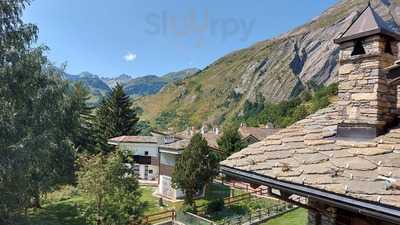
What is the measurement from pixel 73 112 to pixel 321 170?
2332 centimetres

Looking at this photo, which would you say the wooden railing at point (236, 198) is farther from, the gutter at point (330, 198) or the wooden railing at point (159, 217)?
the gutter at point (330, 198)

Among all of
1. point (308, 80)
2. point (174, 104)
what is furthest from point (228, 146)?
point (174, 104)

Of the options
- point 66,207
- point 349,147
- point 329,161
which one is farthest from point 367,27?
point 66,207

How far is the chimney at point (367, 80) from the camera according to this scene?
532 cm

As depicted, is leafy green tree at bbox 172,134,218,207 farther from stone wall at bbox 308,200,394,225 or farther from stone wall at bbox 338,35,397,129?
stone wall at bbox 338,35,397,129

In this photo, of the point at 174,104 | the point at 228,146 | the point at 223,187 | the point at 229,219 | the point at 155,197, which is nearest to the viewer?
the point at 229,219

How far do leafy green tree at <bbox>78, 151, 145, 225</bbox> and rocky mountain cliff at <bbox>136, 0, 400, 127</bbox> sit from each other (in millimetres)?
94973

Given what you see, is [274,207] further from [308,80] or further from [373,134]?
[308,80]

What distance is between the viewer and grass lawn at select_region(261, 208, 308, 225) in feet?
64.4

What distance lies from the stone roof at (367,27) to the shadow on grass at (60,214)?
18650 millimetres

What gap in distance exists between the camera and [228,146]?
105 ft

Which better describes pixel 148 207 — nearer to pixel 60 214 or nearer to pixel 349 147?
pixel 60 214

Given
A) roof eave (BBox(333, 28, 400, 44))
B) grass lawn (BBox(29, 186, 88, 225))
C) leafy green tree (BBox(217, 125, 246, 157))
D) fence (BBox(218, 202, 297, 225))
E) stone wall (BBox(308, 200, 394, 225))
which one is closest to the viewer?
stone wall (BBox(308, 200, 394, 225))

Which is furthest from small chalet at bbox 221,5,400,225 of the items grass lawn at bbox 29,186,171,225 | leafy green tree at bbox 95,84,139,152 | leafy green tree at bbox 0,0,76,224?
leafy green tree at bbox 95,84,139,152
